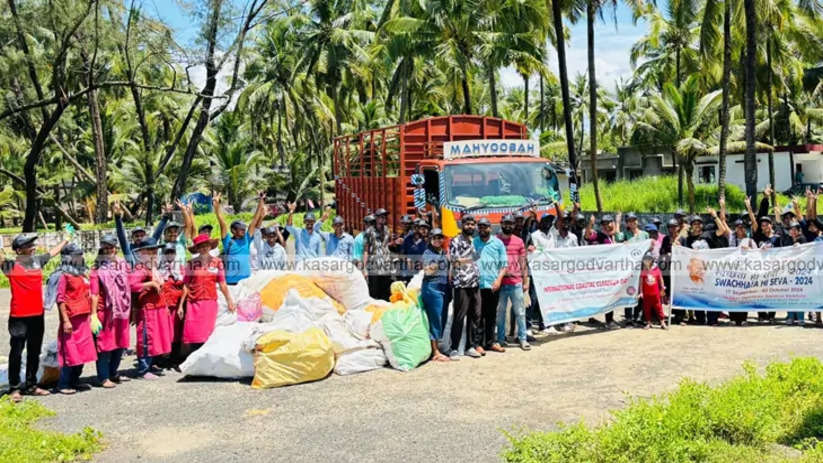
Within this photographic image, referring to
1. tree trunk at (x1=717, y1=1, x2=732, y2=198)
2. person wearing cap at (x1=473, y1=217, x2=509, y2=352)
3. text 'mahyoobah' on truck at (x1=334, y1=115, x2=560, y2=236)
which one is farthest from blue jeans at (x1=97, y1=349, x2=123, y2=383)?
tree trunk at (x1=717, y1=1, x2=732, y2=198)

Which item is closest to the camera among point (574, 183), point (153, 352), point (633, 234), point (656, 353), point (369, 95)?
point (153, 352)

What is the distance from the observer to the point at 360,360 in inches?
322

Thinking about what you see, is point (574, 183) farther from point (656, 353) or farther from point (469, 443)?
point (469, 443)

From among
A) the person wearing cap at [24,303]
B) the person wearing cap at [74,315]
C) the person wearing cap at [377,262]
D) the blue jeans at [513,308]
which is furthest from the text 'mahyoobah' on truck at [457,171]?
the person wearing cap at [24,303]

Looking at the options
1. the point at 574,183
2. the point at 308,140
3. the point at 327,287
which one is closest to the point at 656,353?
the point at 327,287

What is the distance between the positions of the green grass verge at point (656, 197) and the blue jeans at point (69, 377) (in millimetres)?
23840

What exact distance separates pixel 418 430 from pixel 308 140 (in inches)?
1700

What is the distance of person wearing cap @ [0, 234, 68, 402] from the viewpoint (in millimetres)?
7191

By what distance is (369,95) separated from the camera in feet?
144

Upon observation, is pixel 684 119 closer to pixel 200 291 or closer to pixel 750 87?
pixel 750 87

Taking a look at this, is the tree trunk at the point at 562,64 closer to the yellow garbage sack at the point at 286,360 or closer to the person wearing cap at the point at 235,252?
the person wearing cap at the point at 235,252

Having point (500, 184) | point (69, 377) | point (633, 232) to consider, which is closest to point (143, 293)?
point (69, 377)

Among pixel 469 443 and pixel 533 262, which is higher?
pixel 533 262

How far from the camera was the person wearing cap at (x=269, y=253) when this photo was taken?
386 inches
